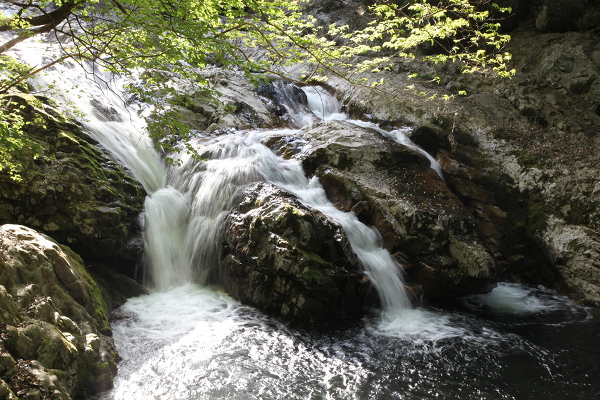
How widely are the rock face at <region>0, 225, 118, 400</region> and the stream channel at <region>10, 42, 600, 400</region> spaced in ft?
1.51

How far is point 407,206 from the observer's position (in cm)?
758

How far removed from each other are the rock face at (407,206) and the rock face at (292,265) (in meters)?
1.31

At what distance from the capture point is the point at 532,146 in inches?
388

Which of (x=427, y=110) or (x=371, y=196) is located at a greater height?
(x=427, y=110)

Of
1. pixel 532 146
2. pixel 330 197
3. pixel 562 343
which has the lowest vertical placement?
pixel 562 343

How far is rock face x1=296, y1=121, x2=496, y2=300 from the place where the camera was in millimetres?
7023

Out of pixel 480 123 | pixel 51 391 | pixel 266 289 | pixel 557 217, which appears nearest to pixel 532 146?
pixel 480 123

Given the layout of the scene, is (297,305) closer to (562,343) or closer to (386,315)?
(386,315)

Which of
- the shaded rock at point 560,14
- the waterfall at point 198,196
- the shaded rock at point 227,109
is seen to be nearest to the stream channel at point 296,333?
the waterfall at point 198,196

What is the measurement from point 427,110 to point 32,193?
10.5 m

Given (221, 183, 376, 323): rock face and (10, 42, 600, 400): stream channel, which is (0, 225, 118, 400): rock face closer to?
(10, 42, 600, 400): stream channel

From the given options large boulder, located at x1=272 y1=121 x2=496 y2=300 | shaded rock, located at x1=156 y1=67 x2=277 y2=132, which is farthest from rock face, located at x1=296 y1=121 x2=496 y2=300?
shaded rock, located at x1=156 y1=67 x2=277 y2=132

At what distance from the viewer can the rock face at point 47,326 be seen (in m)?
2.96

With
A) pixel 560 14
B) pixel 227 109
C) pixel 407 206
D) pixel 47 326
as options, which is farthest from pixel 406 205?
pixel 560 14
